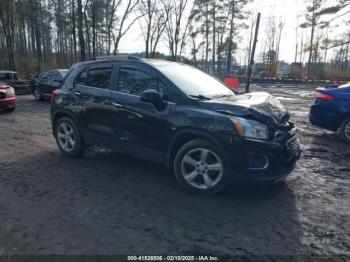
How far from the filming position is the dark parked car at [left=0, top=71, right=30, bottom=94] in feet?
55.3

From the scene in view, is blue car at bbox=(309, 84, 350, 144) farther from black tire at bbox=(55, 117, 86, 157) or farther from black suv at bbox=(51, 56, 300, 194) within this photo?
black tire at bbox=(55, 117, 86, 157)

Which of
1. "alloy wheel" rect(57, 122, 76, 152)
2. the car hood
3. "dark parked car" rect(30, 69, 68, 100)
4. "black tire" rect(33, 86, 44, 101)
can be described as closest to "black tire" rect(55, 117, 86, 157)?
"alloy wheel" rect(57, 122, 76, 152)

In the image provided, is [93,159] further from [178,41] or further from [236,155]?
[178,41]

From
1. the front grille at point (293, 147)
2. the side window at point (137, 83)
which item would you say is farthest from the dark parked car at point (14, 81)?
the front grille at point (293, 147)

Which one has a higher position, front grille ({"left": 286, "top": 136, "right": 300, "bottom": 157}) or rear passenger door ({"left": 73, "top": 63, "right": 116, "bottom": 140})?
rear passenger door ({"left": 73, "top": 63, "right": 116, "bottom": 140})

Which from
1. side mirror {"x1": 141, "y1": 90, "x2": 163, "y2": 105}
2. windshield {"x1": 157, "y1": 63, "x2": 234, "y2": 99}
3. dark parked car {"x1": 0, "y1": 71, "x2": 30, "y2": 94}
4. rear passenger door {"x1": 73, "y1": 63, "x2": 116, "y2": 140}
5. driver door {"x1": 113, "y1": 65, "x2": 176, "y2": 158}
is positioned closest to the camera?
side mirror {"x1": 141, "y1": 90, "x2": 163, "y2": 105}

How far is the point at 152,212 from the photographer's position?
12.0 ft

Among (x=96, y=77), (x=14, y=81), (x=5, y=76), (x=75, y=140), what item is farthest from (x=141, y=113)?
(x=14, y=81)

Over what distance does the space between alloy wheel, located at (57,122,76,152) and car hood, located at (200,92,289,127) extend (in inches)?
113

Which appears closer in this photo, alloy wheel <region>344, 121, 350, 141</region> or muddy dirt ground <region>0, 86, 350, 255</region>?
muddy dirt ground <region>0, 86, 350, 255</region>

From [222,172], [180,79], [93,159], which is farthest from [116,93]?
[222,172]

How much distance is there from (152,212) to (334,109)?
572 cm

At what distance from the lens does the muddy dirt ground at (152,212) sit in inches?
118

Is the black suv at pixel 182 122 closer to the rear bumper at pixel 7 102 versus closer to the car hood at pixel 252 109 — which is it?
the car hood at pixel 252 109
